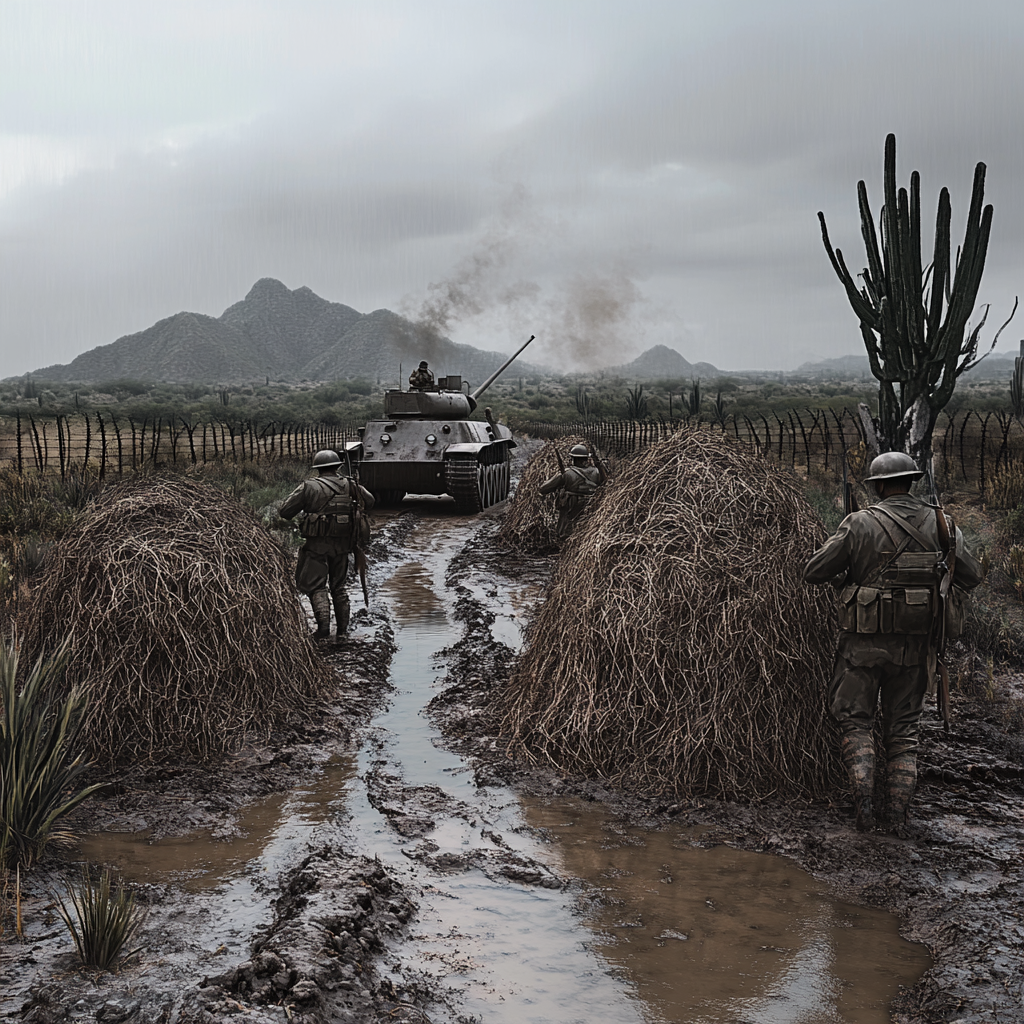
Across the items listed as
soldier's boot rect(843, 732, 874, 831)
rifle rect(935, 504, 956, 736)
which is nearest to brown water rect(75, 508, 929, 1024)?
soldier's boot rect(843, 732, 874, 831)

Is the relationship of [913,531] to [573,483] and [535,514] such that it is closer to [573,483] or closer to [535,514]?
[573,483]

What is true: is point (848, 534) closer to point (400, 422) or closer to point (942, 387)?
point (942, 387)

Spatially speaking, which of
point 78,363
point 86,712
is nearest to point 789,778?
point 86,712

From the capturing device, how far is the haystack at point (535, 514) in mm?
14625

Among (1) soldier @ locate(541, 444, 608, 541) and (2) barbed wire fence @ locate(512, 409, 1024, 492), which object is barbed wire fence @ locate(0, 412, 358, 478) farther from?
(1) soldier @ locate(541, 444, 608, 541)

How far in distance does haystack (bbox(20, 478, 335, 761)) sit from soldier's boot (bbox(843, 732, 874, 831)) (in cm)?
375

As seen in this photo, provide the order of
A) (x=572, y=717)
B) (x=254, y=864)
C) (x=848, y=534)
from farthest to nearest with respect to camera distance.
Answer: (x=572, y=717) → (x=848, y=534) → (x=254, y=864)

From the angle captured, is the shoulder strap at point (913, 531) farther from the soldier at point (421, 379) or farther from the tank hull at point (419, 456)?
the soldier at point (421, 379)

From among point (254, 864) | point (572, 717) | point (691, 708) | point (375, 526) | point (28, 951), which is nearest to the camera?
point (28, 951)

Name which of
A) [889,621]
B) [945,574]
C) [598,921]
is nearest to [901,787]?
[889,621]

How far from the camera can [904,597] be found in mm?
5199

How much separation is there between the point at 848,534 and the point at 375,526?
41.7 ft

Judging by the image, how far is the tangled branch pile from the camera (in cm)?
1463

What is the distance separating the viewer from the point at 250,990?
3.55 m
